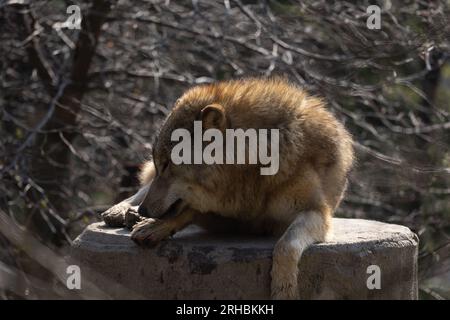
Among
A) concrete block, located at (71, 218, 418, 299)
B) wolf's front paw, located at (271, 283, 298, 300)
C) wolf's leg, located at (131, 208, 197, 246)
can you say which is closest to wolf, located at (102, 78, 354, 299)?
wolf's leg, located at (131, 208, 197, 246)

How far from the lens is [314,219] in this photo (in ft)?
16.4

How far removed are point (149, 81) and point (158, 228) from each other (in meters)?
5.42

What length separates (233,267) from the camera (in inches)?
189

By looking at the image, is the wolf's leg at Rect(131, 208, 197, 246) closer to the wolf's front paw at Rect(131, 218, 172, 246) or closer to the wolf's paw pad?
the wolf's front paw at Rect(131, 218, 172, 246)

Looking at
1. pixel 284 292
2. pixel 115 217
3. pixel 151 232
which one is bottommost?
pixel 284 292

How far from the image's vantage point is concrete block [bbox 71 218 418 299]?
4.80 meters

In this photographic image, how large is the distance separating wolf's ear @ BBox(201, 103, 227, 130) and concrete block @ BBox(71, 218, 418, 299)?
72 centimetres

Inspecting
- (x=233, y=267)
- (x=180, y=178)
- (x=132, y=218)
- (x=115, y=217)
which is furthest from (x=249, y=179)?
(x=115, y=217)

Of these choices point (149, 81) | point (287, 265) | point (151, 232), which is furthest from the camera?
point (149, 81)

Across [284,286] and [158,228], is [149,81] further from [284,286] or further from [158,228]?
[284,286]
